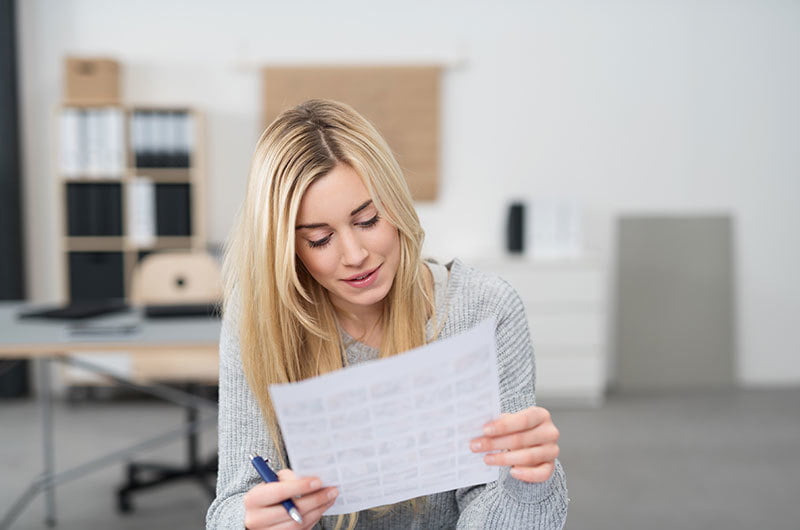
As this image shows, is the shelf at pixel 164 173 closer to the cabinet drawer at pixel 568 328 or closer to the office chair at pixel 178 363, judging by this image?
the office chair at pixel 178 363

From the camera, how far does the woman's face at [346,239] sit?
103cm

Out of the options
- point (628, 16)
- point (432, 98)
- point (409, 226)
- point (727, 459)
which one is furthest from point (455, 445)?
point (628, 16)

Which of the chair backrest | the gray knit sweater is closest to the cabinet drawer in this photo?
the chair backrest

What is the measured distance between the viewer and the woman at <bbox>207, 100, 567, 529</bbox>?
39.9 inches

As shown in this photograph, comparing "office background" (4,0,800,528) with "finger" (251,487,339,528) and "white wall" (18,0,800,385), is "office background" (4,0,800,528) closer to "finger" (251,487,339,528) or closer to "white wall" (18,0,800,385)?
"white wall" (18,0,800,385)

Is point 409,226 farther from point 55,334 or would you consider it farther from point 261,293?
point 55,334

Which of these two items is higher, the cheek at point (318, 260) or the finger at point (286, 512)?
the cheek at point (318, 260)

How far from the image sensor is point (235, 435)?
3.56ft

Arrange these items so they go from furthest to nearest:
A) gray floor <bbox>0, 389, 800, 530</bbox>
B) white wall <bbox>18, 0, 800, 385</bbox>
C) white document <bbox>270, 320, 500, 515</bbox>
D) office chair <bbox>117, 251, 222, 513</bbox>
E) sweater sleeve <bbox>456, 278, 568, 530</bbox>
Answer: white wall <bbox>18, 0, 800, 385</bbox> < office chair <bbox>117, 251, 222, 513</bbox> < gray floor <bbox>0, 389, 800, 530</bbox> < sweater sleeve <bbox>456, 278, 568, 530</bbox> < white document <bbox>270, 320, 500, 515</bbox>

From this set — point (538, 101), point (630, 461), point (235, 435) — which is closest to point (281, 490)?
point (235, 435)

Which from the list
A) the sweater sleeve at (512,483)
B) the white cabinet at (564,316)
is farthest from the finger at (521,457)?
the white cabinet at (564,316)

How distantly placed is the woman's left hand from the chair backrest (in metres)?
2.30

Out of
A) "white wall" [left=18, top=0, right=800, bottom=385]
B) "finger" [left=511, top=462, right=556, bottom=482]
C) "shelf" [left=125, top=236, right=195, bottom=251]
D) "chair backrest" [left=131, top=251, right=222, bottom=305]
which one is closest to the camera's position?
"finger" [left=511, top=462, right=556, bottom=482]

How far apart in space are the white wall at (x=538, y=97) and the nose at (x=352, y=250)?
324 centimetres
